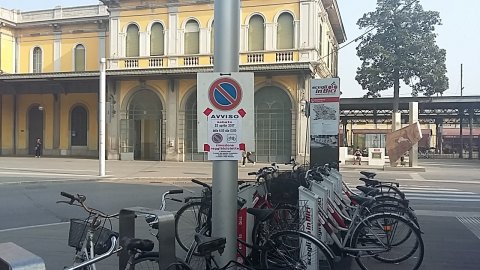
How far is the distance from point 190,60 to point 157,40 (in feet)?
10.2

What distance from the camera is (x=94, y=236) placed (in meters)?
3.74

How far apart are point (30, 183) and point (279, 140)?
16295 millimetres

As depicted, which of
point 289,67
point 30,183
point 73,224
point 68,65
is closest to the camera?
point 73,224

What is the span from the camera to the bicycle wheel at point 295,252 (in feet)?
16.3

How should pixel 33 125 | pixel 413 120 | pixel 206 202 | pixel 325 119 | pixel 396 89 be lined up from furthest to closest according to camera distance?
pixel 396 89, pixel 33 125, pixel 413 120, pixel 325 119, pixel 206 202

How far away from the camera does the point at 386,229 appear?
5738 mm

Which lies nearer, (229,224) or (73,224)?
(73,224)

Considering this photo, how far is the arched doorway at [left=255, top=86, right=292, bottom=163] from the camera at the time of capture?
96.4 feet

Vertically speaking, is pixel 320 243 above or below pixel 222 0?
below

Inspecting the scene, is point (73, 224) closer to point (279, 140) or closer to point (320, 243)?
point (320, 243)

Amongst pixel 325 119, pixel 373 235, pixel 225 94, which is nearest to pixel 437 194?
pixel 325 119

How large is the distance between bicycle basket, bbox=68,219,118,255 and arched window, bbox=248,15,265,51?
26.9 meters

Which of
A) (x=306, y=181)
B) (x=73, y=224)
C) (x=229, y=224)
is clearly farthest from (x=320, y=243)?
(x=73, y=224)

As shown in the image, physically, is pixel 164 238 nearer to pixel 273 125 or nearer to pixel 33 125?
pixel 273 125
